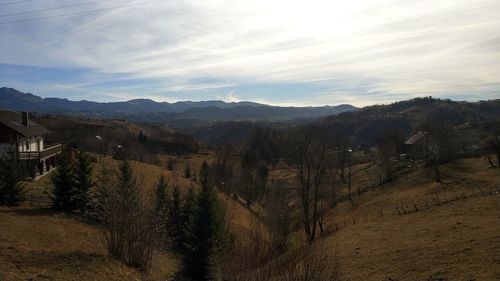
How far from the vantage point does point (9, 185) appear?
34.5 metres

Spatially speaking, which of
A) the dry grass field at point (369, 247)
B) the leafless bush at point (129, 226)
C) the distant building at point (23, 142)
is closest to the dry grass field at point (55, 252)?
the dry grass field at point (369, 247)

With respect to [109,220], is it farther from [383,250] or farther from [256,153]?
[256,153]

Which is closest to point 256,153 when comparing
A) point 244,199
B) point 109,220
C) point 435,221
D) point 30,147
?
point 244,199

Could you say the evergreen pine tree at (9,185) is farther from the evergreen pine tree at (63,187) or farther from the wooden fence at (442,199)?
the wooden fence at (442,199)

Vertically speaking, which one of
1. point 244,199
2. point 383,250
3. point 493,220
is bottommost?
point 244,199

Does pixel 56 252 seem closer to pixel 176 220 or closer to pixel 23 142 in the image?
pixel 176 220

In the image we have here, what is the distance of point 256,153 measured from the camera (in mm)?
141875

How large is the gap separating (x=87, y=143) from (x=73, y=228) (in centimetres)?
5725

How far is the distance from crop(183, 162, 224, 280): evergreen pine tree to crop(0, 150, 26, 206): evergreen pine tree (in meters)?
16.1

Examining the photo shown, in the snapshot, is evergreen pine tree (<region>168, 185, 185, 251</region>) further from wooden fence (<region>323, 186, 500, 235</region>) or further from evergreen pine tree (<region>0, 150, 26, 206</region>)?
wooden fence (<region>323, 186, 500, 235</region>)

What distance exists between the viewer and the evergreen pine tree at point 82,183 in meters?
37.9

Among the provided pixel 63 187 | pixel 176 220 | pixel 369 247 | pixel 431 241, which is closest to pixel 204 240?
pixel 176 220

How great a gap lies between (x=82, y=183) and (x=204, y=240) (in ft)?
48.8

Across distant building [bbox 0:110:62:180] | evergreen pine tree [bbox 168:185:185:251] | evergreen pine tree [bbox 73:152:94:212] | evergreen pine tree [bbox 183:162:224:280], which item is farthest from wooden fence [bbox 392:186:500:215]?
distant building [bbox 0:110:62:180]
